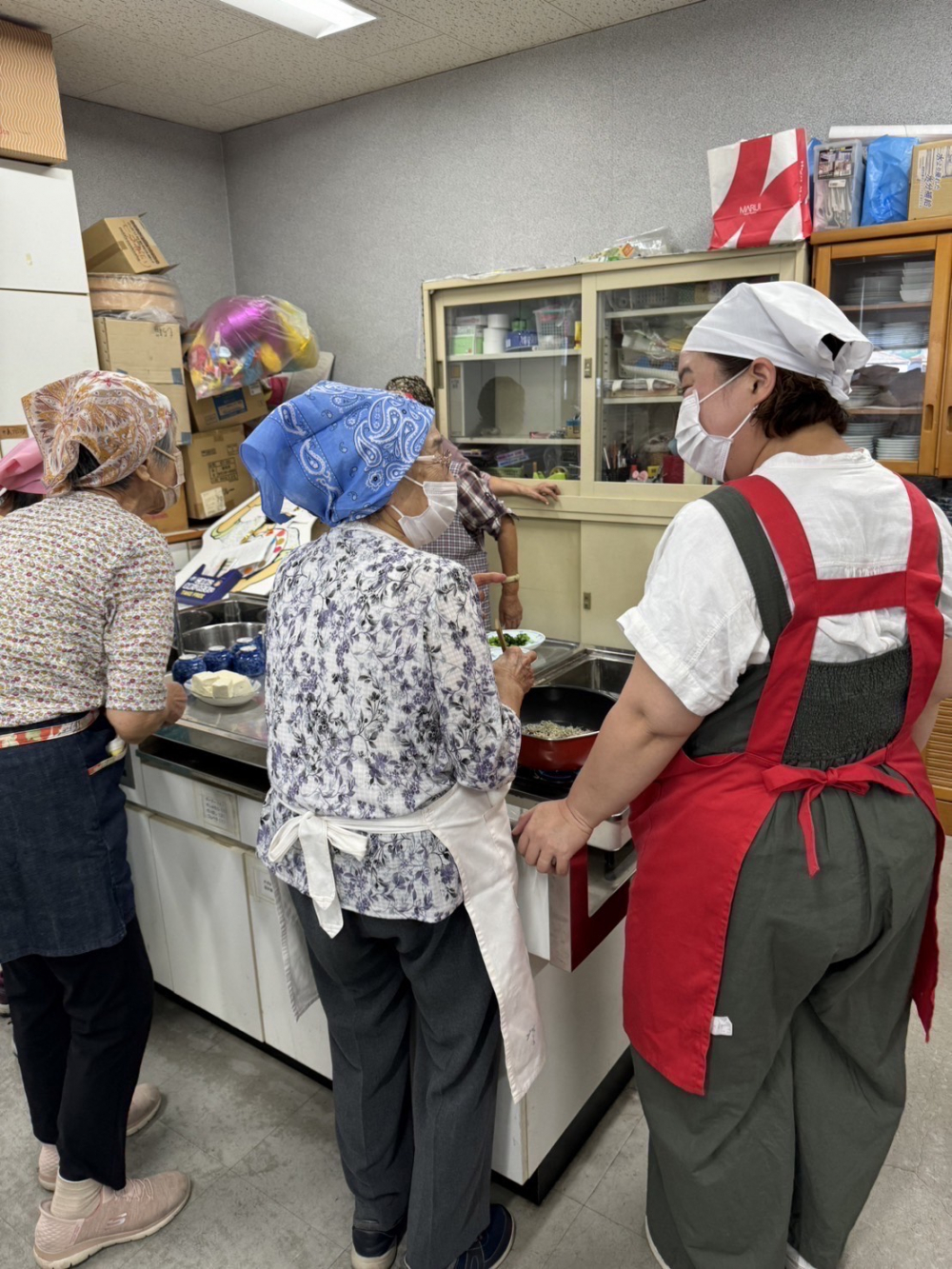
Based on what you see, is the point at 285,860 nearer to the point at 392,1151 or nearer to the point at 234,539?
the point at 392,1151

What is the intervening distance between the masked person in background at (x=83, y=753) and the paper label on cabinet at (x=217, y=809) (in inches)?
12.9

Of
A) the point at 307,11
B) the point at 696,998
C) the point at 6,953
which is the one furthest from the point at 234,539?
the point at 696,998

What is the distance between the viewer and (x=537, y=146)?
356cm

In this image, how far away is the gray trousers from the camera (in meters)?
1.35

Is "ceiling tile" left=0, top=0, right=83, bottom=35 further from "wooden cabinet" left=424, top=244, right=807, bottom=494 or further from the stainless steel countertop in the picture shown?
the stainless steel countertop

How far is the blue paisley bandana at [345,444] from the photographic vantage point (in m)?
1.25

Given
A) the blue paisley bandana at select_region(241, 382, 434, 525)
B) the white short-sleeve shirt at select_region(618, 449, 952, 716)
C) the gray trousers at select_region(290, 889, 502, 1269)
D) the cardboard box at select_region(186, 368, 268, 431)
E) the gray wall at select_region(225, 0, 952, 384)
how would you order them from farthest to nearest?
the cardboard box at select_region(186, 368, 268, 431) < the gray wall at select_region(225, 0, 952, 384) < the gray trousers at select_region(290, 889, 502, 1269) < the blue paisley bandana at select_region(241, 382, 434, 525) < the white short-sleeve shirt at select_region(618, 449, 952, 716)

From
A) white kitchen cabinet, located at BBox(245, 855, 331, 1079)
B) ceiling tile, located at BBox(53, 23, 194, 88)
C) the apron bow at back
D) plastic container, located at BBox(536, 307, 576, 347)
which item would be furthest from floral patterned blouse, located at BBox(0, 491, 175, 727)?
ceiling tile, located at BBox(53, 23, 194, 88)

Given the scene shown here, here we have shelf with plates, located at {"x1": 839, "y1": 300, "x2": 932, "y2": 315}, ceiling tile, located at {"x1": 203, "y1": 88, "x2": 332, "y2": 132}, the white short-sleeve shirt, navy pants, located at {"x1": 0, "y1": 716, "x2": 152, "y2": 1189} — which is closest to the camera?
the white short-sleeve shirt

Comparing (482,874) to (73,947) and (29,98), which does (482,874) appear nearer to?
(73,947)

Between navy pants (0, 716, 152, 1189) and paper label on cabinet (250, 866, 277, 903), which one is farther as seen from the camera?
paper label on cabinet (250, 866, 277, 903)

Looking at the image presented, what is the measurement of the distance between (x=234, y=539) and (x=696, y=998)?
2588 mm

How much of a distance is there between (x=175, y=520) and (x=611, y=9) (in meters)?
2.54

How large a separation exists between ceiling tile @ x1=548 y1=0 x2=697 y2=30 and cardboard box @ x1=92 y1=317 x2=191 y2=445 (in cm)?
189
